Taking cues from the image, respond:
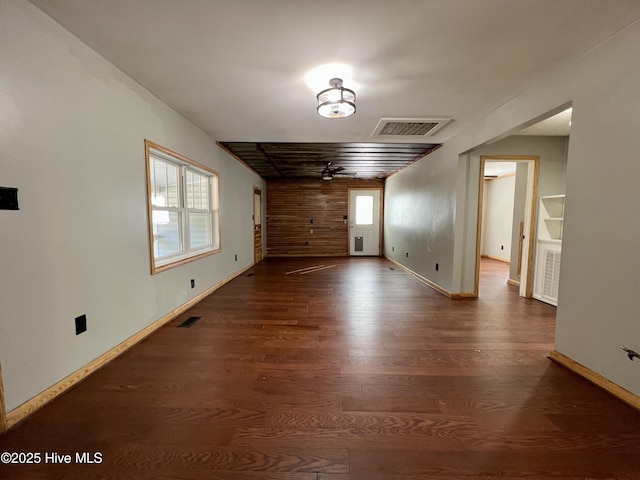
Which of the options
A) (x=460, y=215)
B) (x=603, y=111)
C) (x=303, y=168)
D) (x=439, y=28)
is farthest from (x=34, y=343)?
(x=303, y=168)

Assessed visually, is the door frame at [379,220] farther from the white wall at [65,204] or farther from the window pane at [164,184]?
the white wall at [65,204]

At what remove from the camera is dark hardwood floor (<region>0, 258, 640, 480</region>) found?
115 centimetres

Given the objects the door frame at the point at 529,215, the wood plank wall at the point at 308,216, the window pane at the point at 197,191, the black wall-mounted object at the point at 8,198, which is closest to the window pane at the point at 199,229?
the window pane at the point at 197,191

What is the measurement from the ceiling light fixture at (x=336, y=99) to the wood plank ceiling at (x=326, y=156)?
6.15 ft

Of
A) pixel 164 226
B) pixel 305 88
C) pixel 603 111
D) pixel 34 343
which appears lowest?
pixel 34 343

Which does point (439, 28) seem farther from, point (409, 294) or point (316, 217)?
point (316, 217)

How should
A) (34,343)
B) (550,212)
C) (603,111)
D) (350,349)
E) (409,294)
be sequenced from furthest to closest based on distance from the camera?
1. (409,294)
2. (550,212)
3. (350,349)
4. (603,111)
5. (34,343)

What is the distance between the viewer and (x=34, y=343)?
1.47 metres

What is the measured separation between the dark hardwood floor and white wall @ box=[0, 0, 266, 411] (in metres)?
0.33

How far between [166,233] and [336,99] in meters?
2.41

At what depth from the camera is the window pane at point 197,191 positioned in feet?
11.3

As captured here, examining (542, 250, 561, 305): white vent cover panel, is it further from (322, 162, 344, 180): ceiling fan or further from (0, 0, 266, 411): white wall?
(0, 0, 266, 411): white wall

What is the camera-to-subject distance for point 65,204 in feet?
5.36

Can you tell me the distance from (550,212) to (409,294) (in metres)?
2.21
